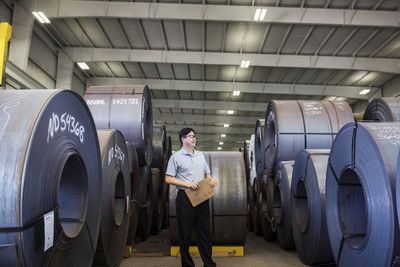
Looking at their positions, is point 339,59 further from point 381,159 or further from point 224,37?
point 381,159

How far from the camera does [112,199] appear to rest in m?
2.72

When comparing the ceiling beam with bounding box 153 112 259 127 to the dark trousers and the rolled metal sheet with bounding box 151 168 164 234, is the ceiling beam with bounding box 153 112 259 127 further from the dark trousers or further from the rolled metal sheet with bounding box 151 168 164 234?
the dark trousers

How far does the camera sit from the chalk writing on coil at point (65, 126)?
1.55 metres

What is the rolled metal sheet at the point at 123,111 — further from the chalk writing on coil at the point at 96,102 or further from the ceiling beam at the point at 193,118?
the ceiling beam at the point at 193,118

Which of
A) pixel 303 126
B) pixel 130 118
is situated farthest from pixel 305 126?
pixel 130 118

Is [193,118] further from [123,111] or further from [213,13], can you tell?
[123,111]

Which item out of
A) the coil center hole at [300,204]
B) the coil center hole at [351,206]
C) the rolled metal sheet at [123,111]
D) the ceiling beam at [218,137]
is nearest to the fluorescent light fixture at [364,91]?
the ceiling beam at [218,137]

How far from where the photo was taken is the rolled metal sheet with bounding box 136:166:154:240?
445cm

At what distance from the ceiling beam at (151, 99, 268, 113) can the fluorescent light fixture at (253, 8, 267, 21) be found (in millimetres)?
8377

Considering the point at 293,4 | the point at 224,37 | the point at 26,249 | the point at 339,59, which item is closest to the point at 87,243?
the point at 26,249

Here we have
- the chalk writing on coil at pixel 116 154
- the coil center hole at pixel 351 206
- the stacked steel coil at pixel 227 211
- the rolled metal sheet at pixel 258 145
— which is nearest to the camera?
the coil center hole at pixel 351 206

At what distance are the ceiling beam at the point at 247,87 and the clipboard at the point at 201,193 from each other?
1126 cm

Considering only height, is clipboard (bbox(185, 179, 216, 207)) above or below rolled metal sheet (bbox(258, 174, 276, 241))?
above

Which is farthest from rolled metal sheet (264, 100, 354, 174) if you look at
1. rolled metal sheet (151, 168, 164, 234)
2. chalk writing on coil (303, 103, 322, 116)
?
rolled metal sheet (151, 168, 164, 234)
